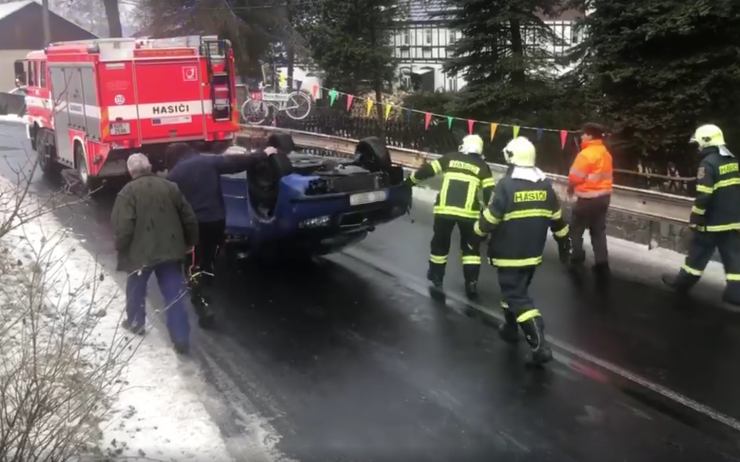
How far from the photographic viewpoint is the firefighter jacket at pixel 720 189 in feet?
22.7

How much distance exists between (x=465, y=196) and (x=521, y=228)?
1.52 metres

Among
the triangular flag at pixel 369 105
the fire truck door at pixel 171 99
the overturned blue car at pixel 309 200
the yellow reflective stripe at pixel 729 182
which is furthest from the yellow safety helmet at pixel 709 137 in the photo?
the triangular flag at pixel 369 105

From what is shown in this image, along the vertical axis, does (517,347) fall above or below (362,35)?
below

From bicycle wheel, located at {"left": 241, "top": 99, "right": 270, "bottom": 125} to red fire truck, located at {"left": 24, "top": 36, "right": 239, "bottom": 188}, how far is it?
333 inches

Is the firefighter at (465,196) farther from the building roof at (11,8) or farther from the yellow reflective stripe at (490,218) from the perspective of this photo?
the building roof at (11,8)

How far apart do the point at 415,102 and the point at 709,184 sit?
468 inches

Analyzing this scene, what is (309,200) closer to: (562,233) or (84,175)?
(562,233)

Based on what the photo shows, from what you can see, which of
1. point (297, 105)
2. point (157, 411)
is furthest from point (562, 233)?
point (297, 105)

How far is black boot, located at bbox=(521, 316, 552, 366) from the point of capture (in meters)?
5.58

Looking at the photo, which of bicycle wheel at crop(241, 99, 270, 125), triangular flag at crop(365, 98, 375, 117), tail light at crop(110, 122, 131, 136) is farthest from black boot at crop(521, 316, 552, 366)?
bicycle wheel at crop(241, 99, 270, 125)

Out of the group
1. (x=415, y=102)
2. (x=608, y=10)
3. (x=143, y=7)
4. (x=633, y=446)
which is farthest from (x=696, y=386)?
(x=143, y=7)

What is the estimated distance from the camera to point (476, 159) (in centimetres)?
712

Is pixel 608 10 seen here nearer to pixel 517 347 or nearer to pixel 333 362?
pixel 517 347

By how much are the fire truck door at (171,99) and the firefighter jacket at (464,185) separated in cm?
729
